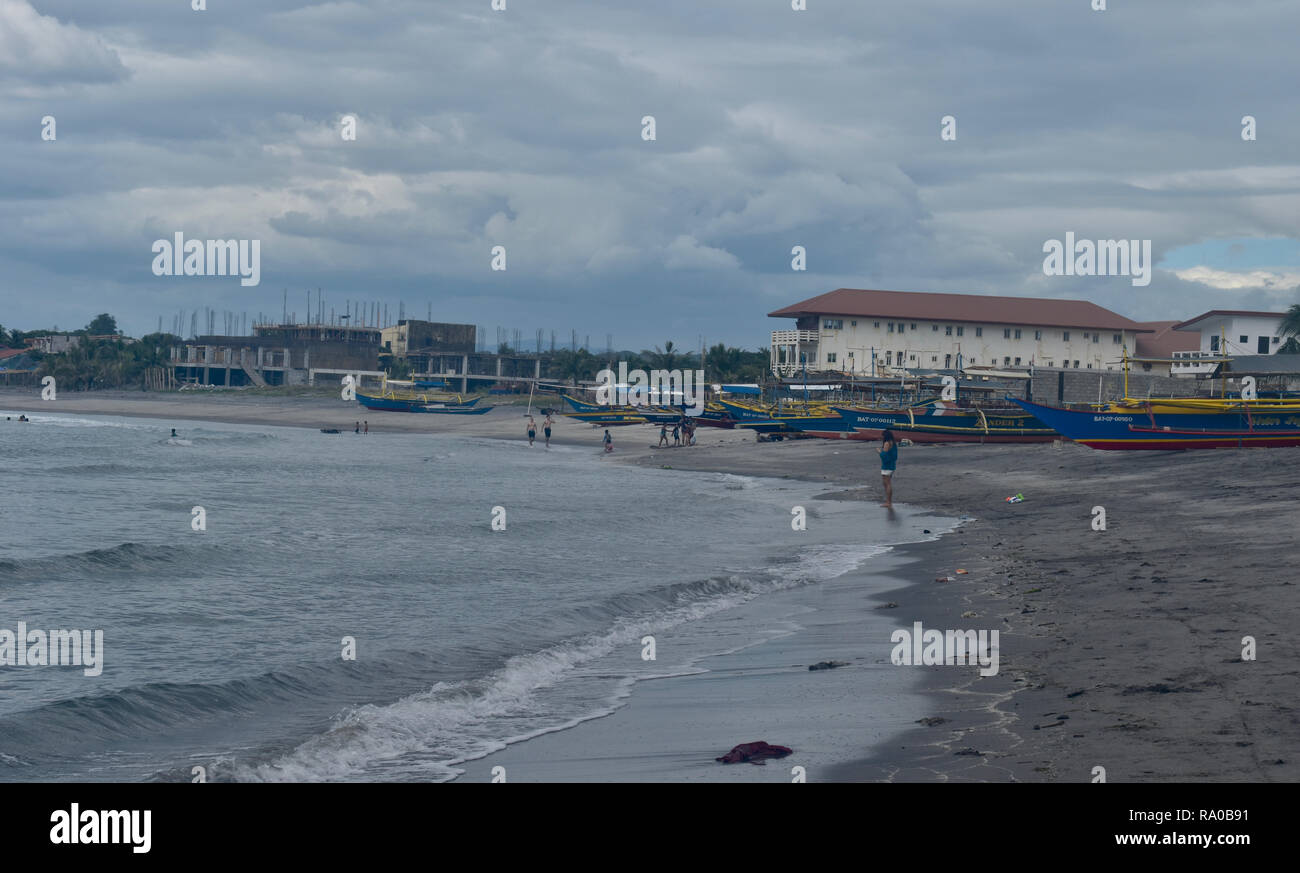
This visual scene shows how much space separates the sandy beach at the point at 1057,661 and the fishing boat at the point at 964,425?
22980mm

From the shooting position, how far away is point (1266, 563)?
1402 cm

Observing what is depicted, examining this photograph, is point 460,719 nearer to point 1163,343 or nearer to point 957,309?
point 957,309

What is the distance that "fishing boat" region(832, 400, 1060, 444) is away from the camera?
49000 millimetres

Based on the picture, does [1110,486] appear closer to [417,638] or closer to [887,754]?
[417,638]

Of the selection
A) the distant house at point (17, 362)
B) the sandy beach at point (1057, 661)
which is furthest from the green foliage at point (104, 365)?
the sandy beach at point (1057, 661)

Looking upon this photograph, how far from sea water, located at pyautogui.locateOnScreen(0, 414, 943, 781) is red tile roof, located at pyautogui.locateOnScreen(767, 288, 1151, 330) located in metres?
40.9

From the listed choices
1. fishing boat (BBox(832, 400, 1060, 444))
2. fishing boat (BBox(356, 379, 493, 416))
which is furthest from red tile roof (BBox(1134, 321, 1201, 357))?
fishing boat (BBox(356, 379, 493, 416))

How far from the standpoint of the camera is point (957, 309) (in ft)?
264

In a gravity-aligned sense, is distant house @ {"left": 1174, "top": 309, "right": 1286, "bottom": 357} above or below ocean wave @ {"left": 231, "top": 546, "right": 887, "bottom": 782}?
above

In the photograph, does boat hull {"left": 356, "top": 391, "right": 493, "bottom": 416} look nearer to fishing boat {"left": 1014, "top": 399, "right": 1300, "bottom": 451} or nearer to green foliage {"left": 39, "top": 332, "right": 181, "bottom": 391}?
green foliage {"left": 39, "top": 332, "right": 181, "bottom": 391}

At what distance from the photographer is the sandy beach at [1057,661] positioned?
7.81 metres

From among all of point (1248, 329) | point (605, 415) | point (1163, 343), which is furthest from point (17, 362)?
point (1248, 329)

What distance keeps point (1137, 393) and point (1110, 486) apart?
3960 cm

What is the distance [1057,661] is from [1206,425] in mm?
25848
